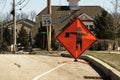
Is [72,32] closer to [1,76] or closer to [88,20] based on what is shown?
[1,76]

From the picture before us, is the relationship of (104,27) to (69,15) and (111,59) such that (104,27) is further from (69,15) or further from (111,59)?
(111,59)

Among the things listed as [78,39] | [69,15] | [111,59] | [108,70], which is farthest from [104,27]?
[108,70]

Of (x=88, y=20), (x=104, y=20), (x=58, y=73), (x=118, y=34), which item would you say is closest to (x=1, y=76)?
(x=58, y=73)

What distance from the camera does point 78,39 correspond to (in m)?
17.0

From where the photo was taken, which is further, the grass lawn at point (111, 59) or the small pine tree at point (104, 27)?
→ the small pine tree at point (104, 27)

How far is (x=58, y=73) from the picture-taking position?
1628 cm

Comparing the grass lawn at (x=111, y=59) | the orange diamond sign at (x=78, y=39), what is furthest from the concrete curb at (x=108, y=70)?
the orange diamond sign at (x=78, y=39)

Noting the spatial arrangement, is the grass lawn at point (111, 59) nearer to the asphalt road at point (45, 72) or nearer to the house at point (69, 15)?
the asphalt road at point (45, 72)

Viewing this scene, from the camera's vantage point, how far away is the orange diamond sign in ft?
55.5

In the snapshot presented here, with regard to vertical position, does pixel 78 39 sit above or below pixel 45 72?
above

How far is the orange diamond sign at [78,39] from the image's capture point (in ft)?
55.5

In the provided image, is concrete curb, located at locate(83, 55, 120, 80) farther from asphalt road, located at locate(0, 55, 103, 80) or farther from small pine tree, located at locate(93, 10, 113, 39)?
small pine tree, located at locate(93, 10, 113, 39)

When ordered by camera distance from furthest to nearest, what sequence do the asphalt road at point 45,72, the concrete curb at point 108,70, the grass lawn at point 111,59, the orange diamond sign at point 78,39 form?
the grass lawn at point 111,59, the orange diamond sign at point 78,39, the asphalt road at point 45,72, the concrete curb at point 108,70

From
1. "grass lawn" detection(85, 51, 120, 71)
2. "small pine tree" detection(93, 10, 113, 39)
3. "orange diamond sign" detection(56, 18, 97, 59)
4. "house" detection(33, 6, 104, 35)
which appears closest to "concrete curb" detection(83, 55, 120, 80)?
"grass lawn" detection(85, 51, 120, 71)
